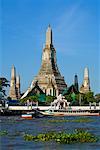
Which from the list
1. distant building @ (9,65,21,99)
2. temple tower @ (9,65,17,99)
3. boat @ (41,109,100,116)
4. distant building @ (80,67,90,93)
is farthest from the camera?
distant building @ (80,67,90,93)

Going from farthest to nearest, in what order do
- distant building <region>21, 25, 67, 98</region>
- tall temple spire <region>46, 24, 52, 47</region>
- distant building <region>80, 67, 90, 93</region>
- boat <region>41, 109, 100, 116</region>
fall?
1. tall temple spire <region>46, 24, 52, 47</region>
2. distant building <region>80, 67, 90, 93</region>
3. distant building <region>21, 25, 67, 98</region>
4. boat <region>41, 109, 100, 116</region>

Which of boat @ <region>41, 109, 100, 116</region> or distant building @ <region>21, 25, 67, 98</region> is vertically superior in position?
distant building @ <region>21, 25, 67, 98</region>

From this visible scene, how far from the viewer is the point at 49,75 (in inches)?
5773

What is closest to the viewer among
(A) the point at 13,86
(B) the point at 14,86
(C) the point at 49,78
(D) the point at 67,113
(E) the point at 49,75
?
(D) the point at 67,113

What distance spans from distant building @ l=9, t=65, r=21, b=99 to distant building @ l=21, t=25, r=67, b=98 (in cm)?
1026

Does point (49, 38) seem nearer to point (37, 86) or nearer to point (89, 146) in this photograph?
point (37, 86)

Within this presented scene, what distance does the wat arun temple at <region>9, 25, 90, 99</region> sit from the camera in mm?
145875

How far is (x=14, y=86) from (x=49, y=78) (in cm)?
1693

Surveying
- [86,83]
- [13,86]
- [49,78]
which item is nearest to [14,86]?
[13,86]

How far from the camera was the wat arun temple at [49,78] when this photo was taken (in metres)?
146

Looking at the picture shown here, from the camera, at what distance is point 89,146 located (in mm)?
26781

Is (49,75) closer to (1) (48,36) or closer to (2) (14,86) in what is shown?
(2) (14,86)

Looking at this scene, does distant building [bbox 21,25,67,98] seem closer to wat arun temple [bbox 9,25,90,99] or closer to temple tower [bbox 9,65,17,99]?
wat arun temple [bbox 9,25,90,99]

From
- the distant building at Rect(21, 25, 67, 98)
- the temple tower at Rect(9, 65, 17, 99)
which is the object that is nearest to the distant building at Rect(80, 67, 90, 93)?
the distant building at Rect(21, 25, 67, 98)
